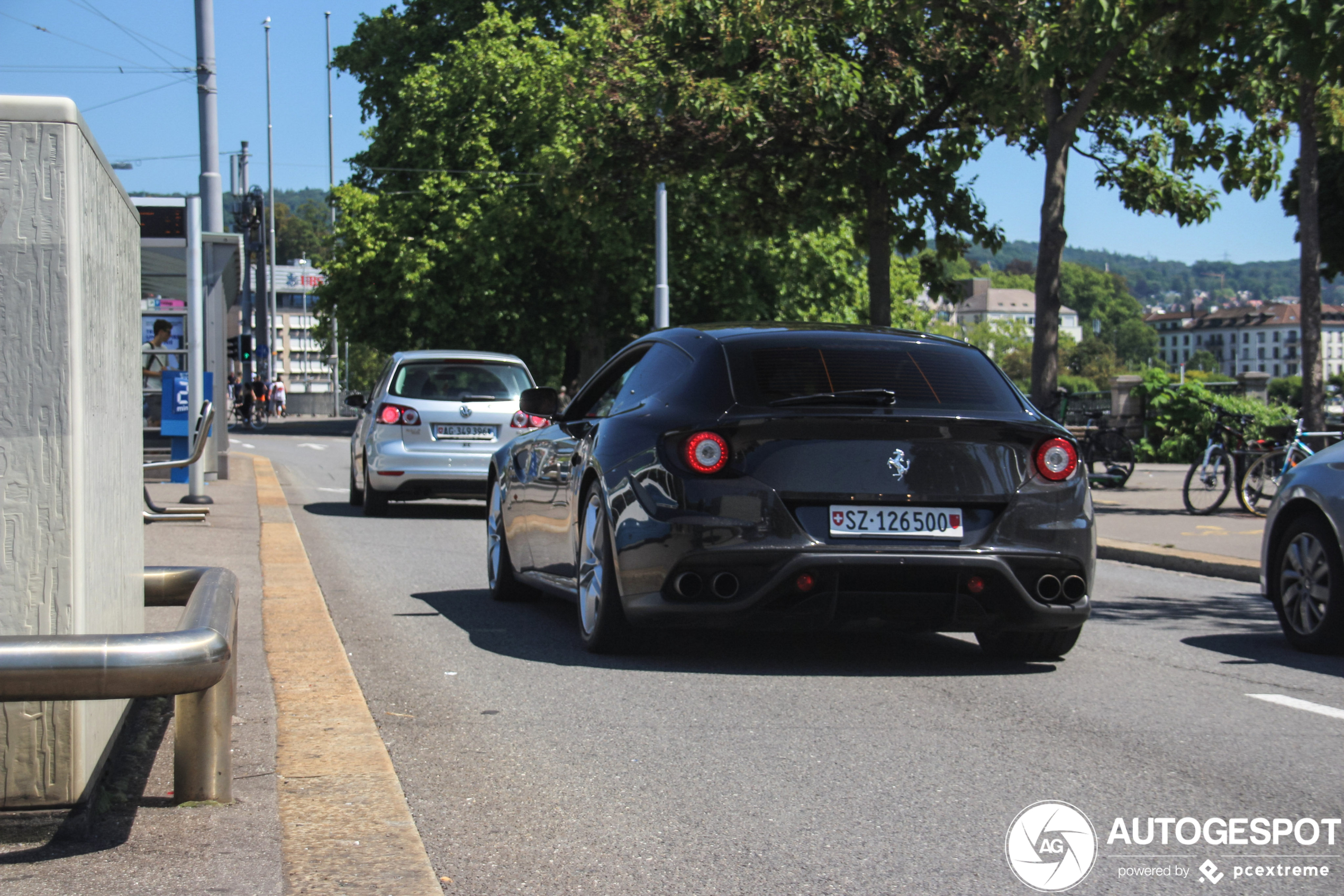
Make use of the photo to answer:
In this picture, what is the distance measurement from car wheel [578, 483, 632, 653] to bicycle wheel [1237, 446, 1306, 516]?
35.6 ft

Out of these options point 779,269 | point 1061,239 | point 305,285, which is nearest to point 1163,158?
point 1061,239

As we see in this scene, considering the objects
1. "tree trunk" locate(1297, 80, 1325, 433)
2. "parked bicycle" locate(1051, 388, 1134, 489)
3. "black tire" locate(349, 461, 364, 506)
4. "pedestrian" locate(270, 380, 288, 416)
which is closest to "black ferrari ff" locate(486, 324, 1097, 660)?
"black tire" locate(349, 461, 364, 506)

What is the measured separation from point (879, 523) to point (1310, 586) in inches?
96.9

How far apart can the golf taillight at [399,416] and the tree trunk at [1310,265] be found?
9194 mm

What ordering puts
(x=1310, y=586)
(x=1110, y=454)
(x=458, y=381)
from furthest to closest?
(x=1110, y=454) → (x=458, y=381) → (x=1310, y=586)

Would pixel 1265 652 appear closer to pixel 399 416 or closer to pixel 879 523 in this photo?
pixel 879 523

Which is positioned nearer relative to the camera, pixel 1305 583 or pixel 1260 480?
pixel 1305 583

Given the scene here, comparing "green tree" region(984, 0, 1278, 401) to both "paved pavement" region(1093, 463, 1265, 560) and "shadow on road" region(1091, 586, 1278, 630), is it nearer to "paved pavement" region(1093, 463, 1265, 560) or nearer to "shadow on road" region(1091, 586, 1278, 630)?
"paved pavement" region(1093, 463, 1265, 560)

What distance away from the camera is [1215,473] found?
52.9 feet

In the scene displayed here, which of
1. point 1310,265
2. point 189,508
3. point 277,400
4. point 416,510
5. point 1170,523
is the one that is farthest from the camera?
point 277,400

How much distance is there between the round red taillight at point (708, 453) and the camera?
6125 millimetres

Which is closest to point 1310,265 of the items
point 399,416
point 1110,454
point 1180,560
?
point 1110,454

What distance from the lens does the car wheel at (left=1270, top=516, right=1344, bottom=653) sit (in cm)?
710

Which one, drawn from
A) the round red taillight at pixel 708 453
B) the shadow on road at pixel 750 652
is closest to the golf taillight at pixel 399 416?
the shadow on road at pixel 750 652
